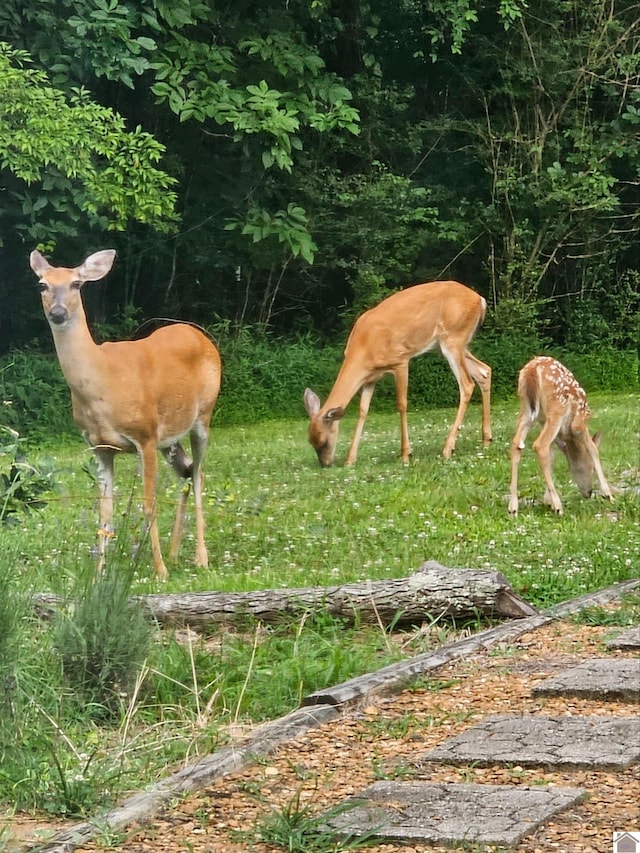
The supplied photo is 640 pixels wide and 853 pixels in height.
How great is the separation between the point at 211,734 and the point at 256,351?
4.04 metres

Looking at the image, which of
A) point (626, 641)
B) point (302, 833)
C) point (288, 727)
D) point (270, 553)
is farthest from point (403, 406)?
point (302, 833)

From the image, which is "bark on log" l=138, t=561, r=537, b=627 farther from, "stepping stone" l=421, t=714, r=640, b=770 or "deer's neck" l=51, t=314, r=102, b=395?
"deer's neck" l=51, t=314, r=102, b=395

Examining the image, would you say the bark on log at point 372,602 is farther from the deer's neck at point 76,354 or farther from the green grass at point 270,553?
the deer's neck at point 76,354

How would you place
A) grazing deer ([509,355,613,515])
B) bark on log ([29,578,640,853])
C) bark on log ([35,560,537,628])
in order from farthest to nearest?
grazing deer ([509,355,613,515]) < bark on log ([35,560,537,628]) < bark on log ([29,578,640,853])

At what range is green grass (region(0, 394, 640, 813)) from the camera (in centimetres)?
380

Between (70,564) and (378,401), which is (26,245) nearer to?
(70,564)

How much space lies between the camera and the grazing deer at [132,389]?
6.59m

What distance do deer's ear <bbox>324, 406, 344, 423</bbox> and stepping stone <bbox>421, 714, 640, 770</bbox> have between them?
16.8ft

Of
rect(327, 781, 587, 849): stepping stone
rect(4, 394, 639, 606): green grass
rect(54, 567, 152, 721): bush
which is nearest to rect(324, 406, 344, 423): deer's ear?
rect(4, 394, 639, 606): green grass

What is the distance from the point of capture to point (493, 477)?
353 inches

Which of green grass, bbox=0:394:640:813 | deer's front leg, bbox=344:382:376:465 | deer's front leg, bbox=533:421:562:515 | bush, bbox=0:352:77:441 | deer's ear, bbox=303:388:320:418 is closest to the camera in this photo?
green grass, bbox=0:394:640:813

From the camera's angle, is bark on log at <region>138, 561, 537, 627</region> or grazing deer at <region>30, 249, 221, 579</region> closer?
bark on log at <region>138, 561, 537, 627</region>

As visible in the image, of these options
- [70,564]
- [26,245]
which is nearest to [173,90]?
[26,245]

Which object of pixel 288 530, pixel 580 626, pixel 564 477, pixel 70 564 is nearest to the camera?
pixel 70 564
